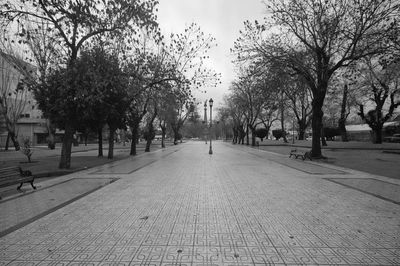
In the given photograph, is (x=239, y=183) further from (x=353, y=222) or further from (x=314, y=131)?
(x=314, y=131)

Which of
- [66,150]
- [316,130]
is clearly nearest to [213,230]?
[66,150]

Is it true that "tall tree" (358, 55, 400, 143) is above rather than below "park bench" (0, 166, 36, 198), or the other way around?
above

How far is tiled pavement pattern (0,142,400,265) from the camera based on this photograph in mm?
4070

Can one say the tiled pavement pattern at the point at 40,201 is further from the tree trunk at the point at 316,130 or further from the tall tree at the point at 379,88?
the tall tree at the point at 379,88

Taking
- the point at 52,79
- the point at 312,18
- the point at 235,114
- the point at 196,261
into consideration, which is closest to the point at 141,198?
the point at 196,261

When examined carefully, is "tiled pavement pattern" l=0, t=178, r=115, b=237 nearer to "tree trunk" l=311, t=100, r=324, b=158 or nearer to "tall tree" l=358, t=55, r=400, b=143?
"tree trunk" l=311, t=100, r=324, b=158

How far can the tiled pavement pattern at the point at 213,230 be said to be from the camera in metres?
4.07

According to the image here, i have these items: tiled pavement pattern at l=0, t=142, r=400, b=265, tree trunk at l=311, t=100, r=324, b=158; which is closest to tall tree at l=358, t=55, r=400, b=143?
tree trunk at l=311, t=100, r=324, b=158

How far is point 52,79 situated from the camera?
560 inches

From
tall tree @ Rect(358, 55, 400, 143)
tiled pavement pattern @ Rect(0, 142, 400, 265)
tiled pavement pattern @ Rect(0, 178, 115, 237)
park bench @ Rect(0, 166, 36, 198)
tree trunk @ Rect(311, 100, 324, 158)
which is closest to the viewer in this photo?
tiled pavement pattern @ Rect(0, 142, 400, 265)

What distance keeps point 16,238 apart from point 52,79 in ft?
36.7

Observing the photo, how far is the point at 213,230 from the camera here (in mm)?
5207

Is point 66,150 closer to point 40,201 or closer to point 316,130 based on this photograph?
point 40,201

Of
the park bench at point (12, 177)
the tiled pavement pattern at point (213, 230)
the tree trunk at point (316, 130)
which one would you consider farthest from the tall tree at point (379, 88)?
the park bench at point (12, 177)
